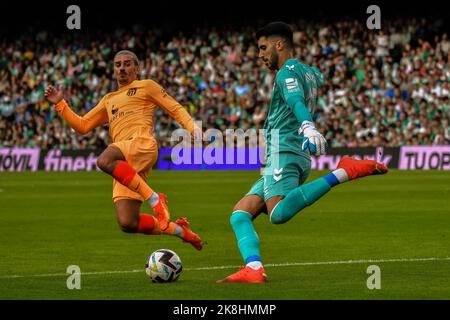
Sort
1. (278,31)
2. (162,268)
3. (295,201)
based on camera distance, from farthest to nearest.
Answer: (162,268), (278,31), (295,201)

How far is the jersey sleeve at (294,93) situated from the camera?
849 cm

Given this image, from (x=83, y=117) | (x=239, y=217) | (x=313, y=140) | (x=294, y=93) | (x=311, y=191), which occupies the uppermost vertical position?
(x=294, y=93)

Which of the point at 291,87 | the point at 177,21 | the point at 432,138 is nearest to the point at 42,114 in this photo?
the point at 177,21

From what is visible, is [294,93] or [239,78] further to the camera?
[239,78]

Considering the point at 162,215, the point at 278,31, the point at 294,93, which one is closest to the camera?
the point at 294,93

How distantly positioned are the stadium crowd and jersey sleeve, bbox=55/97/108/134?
76.8ft

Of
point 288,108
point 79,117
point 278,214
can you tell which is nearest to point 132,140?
point 79,117

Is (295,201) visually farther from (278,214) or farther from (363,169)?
(363,169)

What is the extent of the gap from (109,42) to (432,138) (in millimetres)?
15279

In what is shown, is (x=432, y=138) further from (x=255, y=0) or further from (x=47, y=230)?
(x=47, y=230)

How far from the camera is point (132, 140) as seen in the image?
36.2 ft

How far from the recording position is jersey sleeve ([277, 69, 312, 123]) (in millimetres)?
8492

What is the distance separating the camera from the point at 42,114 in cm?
3972

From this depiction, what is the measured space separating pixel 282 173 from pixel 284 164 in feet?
0.27
